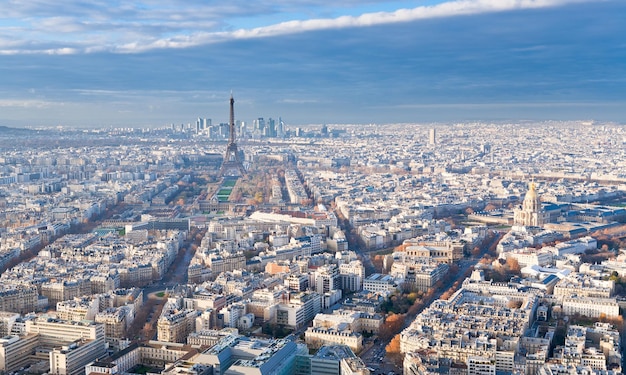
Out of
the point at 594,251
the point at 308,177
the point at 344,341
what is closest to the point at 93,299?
the point at 344,341

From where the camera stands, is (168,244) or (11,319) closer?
(11,319)

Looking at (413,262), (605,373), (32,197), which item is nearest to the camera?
(605,373)

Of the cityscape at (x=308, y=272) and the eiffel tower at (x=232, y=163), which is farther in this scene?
the eiffel tower at (x=232, y=163)

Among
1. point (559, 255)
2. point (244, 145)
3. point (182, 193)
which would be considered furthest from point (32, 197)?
point (244, 145)

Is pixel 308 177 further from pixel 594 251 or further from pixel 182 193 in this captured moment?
pixel 594 251

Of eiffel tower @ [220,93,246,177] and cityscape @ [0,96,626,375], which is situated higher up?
eiffel tower @ [220,93,246,177]

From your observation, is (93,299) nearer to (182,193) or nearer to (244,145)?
(182,193)

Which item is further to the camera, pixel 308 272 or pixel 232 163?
pixel 232 163

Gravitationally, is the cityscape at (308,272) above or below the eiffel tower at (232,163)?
below

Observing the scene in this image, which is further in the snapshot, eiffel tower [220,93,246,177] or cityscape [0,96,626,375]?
eiffel tower [220,93,246,177]

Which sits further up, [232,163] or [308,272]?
[232,163]

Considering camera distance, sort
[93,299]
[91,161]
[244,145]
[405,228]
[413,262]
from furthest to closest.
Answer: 1. [244,145]
2. [91,161]
3. [405,228]
4. [413,262]
5. [93,299]
